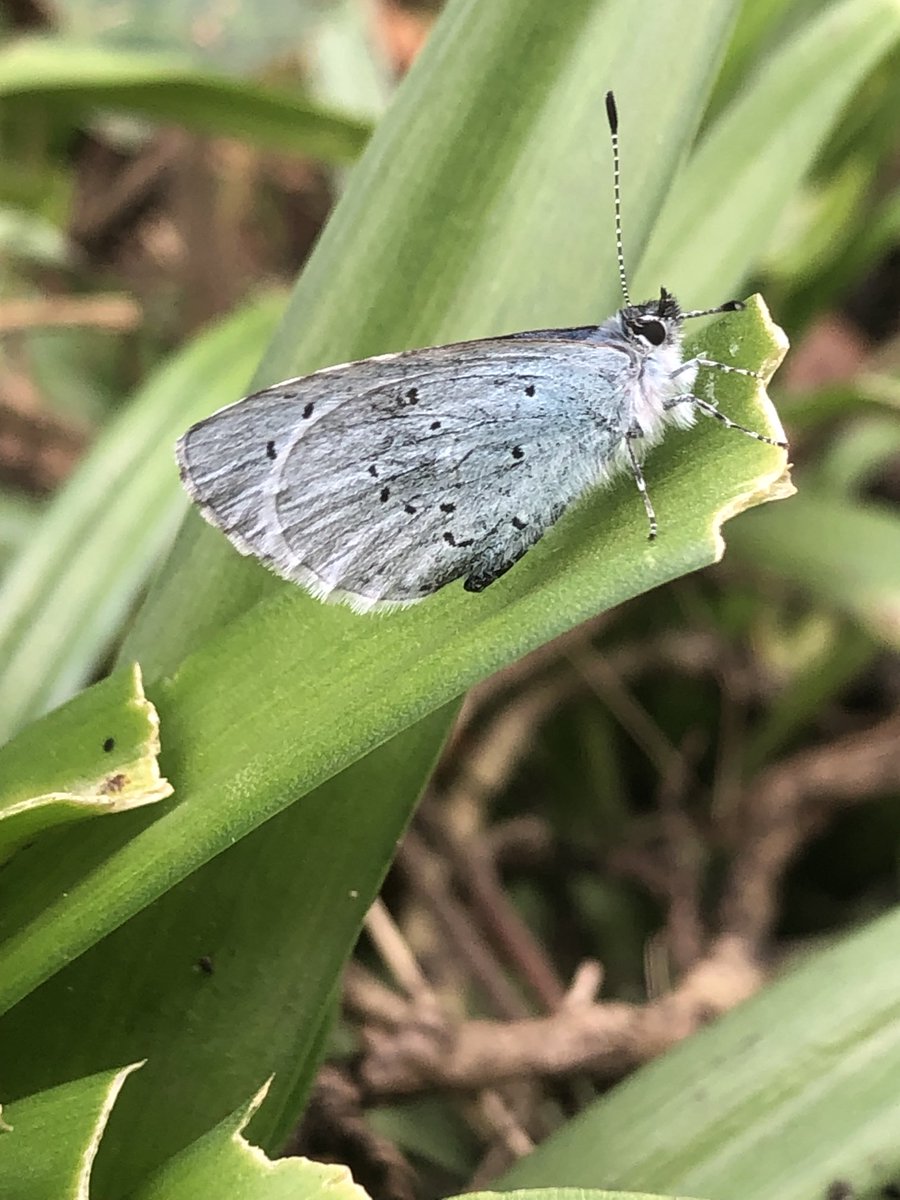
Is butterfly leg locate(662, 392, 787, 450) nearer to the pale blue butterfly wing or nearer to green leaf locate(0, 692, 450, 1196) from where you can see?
the pale blue butterfly wing

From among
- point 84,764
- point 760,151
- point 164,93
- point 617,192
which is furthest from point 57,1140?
point 164,93

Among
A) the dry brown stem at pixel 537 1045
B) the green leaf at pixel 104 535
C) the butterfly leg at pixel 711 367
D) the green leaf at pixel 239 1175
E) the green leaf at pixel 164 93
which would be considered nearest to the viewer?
the green leaf at pixel 239 1175

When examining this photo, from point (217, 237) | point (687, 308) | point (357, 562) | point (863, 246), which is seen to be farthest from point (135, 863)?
point (217, 237)

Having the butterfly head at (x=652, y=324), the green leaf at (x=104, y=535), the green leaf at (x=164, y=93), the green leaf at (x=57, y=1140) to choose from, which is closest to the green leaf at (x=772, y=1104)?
the green leaf at (x=57, y=1140)

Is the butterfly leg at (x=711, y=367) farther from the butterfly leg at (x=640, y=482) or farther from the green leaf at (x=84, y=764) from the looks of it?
the green leaf at (x=84, y=764)

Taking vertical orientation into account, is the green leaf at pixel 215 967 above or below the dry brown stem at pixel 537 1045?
above

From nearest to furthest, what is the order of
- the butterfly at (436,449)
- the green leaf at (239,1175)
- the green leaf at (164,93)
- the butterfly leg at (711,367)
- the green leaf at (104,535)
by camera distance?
the green leaf at (239,1175) < the butterfly leg at (711,367) < the butterfly at (436,449) < the green leaf at (104,535) < the green leaf at (164,93)

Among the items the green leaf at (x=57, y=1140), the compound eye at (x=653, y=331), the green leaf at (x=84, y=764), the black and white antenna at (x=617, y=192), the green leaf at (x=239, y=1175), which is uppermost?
the black and white antenna at (x=617, y=192)
